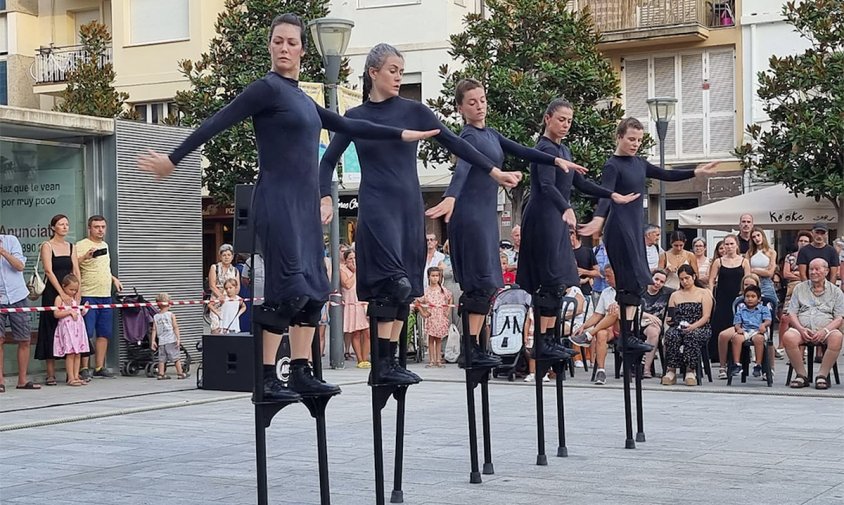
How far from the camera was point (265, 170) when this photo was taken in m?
6.58

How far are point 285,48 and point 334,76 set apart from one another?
1044 cm

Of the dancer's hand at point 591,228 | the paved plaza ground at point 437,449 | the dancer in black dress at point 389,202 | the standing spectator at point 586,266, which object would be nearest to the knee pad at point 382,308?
the dancer in black dress at point 389,202

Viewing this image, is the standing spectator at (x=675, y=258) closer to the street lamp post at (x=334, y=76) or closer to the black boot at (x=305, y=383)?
the street lamp post at (x=334, y=76)

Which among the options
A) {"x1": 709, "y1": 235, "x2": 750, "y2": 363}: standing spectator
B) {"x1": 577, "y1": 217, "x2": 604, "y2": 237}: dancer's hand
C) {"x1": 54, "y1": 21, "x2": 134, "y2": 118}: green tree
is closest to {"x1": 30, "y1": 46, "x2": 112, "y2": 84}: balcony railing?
{"x1": 54, "y1": 21, "x2": 134, "y2": 118}: green tree

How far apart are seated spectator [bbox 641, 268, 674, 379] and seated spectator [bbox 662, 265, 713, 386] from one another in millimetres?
290

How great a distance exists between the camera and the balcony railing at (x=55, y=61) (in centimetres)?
A: 3722

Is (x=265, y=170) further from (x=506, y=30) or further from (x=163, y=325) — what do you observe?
(x=506, y=30)

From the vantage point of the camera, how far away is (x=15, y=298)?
15203 mm

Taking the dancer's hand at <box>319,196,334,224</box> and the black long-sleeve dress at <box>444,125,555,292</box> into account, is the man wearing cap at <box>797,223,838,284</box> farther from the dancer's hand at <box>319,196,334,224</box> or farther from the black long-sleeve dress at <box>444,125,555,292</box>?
the dancer's hand at <box>319,196,334,224</box>

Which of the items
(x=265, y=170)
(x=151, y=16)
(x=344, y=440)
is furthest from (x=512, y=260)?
(x=151, y=16)

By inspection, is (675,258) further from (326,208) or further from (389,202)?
(326,208)

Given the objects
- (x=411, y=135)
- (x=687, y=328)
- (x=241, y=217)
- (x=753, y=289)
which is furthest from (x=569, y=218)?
(x=753, y=289)

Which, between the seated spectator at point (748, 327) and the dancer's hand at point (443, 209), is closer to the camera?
the dancer's hand at point (443, 209)

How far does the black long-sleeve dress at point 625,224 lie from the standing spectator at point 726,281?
639 centimetres
